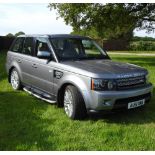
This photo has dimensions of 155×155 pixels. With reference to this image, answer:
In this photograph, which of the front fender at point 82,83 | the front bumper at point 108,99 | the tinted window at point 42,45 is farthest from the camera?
the tinted window at point 42,45

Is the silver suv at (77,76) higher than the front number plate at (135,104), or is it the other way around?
the silver suv at (77,76)

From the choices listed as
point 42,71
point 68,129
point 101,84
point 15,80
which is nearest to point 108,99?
point 101,84

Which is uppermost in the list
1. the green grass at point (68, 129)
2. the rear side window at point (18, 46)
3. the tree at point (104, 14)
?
the tree at point (104, 14)

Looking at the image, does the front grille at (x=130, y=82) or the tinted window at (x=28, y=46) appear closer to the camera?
the front grille at (x=130, y=82)

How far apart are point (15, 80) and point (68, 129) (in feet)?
12.5

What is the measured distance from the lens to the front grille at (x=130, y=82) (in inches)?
236

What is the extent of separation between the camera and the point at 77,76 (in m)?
6.18

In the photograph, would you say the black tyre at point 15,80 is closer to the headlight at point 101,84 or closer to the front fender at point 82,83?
the front fender at point 82,83

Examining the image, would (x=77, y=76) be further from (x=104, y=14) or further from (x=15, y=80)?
(x=104, y=14)

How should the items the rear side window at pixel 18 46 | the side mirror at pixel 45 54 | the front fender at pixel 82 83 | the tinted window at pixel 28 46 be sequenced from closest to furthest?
the front fender at pixel 82 83 < the side mirror at pixel 45 54 < the tinted window at pixel 28 46 < the rear side window at pixel 18 46

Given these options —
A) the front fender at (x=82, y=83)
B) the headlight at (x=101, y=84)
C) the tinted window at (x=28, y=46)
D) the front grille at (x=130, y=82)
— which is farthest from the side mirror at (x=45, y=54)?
the front grille at (x=130, y=82)
